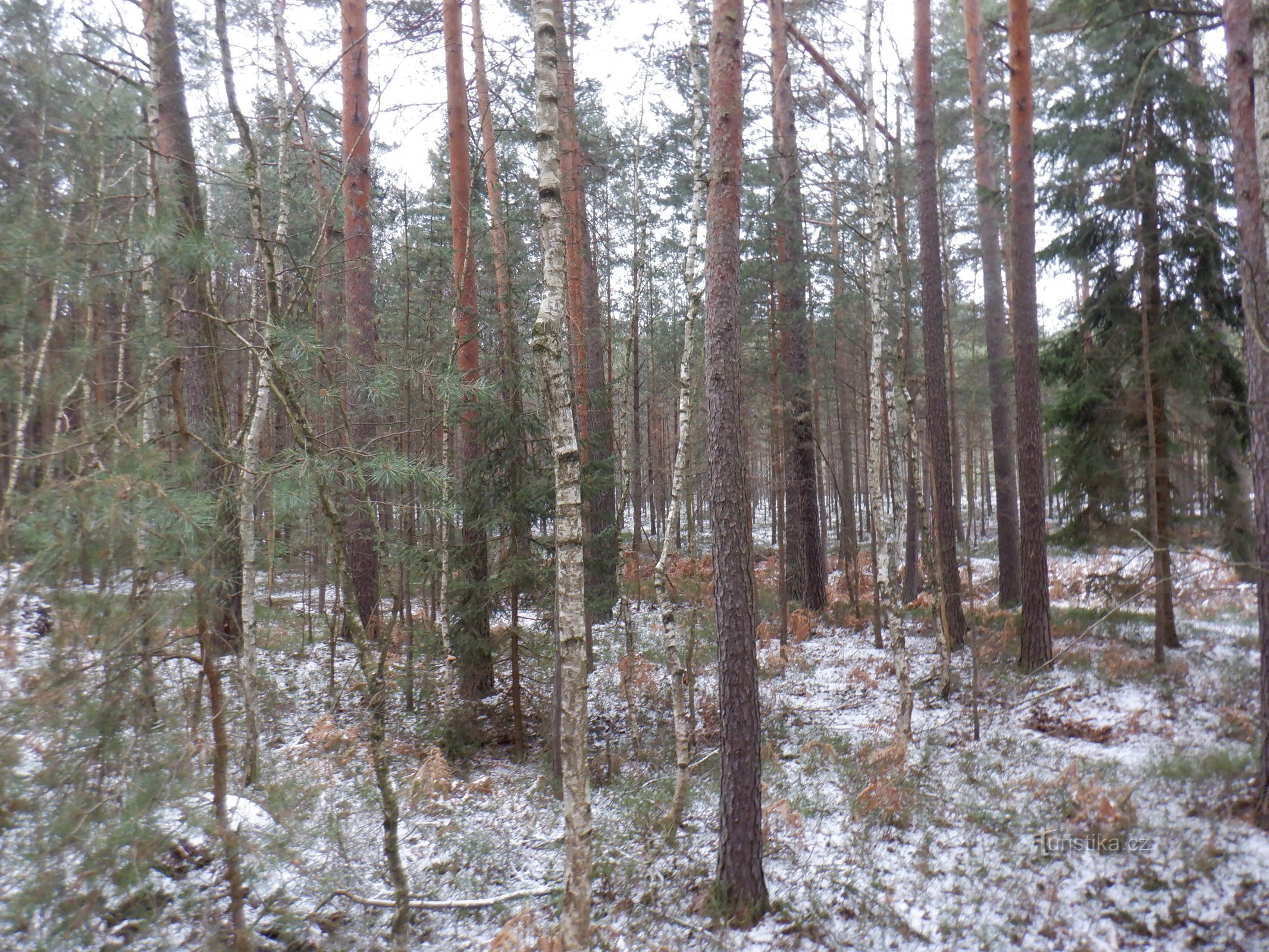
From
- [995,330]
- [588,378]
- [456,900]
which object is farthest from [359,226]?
[995,330]

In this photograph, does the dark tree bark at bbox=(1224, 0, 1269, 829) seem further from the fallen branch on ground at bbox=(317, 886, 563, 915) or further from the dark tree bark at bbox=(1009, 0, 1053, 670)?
the fallen branch on ground at bbox=(317, 886, 563, 915)

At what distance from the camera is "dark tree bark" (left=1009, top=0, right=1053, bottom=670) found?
9570 millimetres

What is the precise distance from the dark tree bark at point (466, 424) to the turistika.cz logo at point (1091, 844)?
18.0 ft

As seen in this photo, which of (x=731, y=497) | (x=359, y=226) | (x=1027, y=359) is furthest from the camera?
(x=1027, y=359)

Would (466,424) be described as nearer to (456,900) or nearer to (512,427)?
(512,427)

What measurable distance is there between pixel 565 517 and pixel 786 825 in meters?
3.87

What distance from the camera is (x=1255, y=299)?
5352 mm

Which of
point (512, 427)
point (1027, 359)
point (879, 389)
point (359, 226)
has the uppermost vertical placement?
point (359, 226)

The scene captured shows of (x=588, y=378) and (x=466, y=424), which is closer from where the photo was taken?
(x=466, y=424)

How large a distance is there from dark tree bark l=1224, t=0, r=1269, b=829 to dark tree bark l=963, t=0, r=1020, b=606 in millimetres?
6183

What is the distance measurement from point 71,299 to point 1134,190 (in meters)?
10.8

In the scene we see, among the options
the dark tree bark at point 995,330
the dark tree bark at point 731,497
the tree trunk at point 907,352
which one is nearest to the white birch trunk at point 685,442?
the dark tree bark at point 731,497

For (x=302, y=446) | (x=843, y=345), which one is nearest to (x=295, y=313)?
(x=302, y=446)

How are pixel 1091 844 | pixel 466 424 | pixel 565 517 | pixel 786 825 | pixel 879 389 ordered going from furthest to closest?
pixel 879 389 < pixel 466 424 < pixel 786 825 < pixel 1091 844 < pixel 565 517
